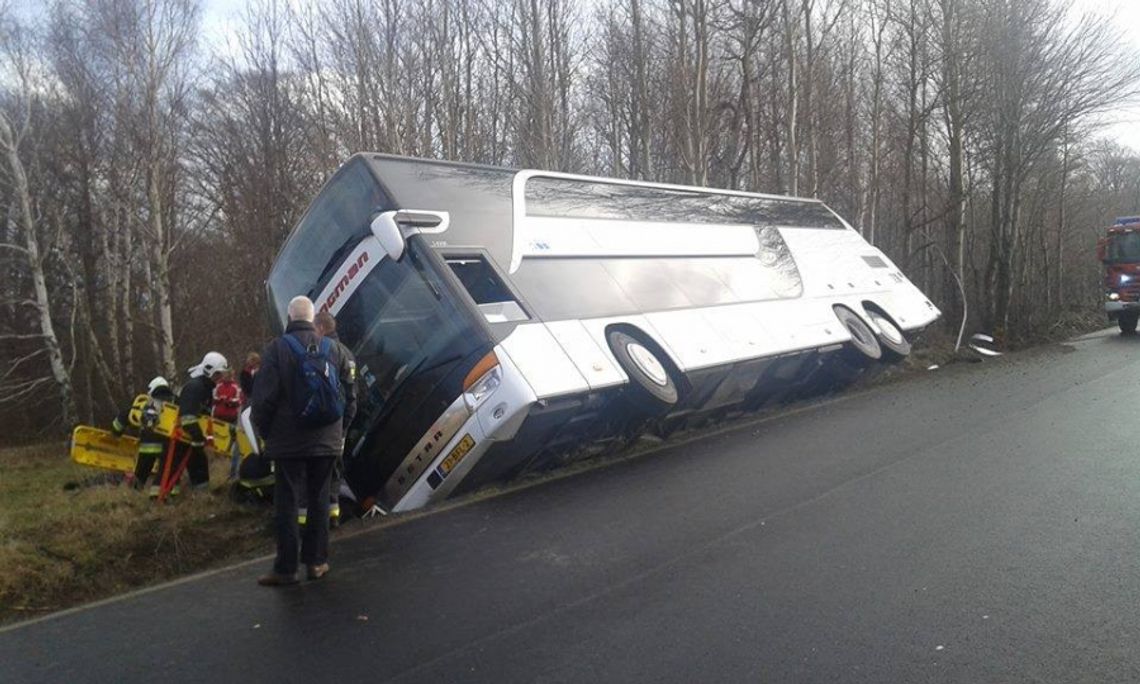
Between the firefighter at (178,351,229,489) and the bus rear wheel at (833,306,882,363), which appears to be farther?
the bus rear wheel at (833,306,882,363)

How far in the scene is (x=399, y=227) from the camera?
7.51 m

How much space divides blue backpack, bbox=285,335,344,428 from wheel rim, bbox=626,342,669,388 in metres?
3.59

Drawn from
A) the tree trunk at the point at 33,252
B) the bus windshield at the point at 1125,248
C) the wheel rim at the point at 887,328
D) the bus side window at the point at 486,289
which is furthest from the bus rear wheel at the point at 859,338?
the tree trunk at the point at 33,252

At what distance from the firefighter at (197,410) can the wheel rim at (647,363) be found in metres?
4.50

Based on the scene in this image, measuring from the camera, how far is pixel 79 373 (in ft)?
87.1

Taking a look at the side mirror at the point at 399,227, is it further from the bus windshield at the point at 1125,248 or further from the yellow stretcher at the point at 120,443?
the bus windshield at the point at 1125,248

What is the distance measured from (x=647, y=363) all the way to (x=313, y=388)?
398 cm

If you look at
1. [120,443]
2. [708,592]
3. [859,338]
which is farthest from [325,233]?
[859,338]

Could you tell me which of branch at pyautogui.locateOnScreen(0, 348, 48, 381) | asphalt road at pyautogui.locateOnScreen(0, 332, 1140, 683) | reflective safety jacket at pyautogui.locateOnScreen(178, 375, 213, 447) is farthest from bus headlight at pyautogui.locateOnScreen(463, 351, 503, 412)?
branch at pyautogui.locateOnScreen(0, 348, 48, 381)

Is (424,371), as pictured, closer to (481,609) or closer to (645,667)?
(481,609)

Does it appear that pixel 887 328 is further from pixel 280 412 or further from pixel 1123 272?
pixel 1123 272

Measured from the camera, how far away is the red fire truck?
74.8ft

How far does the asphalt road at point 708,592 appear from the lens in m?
3.85

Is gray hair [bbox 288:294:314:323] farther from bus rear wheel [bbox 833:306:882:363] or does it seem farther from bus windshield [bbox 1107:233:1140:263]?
bus windshield [bbox 1107:233:1140:263]
